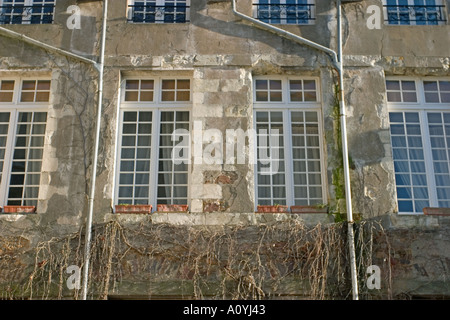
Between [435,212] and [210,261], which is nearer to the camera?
[210,261]

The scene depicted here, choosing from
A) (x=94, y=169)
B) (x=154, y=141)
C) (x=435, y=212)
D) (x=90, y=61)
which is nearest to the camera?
(x=435, y=212)

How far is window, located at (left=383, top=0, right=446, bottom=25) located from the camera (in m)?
10.3

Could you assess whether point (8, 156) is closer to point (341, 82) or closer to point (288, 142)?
point (288, 142)

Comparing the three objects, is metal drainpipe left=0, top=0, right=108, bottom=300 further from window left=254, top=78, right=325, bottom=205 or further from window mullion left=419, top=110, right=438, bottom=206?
window mullion left=419, top=110, right=438, bottom=206

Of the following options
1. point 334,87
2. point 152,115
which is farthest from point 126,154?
point 334,87

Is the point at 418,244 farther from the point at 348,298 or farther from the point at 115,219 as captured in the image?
the point at 115,219

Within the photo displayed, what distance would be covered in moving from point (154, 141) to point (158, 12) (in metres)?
2.01

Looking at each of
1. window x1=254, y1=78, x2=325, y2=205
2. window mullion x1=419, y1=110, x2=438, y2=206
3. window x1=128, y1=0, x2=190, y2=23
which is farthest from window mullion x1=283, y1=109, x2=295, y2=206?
window x1=128, y1=0, x2=190, y2=23

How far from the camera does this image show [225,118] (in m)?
9.59

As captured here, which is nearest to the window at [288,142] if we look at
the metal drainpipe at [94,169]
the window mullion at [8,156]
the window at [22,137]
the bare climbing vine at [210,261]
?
the bare climbing vine at [210,261]

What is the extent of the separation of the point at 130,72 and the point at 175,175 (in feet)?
5.36

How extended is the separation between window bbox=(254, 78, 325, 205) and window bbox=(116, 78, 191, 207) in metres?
1.04

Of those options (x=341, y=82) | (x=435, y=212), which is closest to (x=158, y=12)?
(x=341, y=82)

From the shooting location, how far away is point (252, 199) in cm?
920
